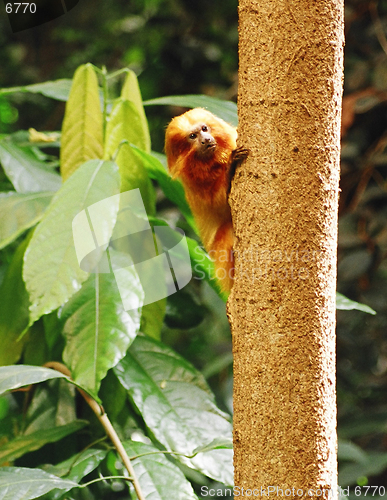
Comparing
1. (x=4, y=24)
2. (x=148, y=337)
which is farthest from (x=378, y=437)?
(x=4, y=24)

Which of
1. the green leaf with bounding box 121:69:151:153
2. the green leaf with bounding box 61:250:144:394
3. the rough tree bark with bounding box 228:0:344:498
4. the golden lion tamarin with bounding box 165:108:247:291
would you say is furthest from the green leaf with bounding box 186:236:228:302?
the rough tree bark with bounding box 228:0:344:498

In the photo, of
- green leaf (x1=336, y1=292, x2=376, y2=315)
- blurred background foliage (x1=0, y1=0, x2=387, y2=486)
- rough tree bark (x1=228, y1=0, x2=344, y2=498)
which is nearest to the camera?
rough tree bark (x1=228, y1=0, x2=344, y2=498)

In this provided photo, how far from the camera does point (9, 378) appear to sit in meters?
0.84

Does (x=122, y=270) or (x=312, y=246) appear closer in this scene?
(x=312, y=246)

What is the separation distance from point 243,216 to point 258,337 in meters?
0.17

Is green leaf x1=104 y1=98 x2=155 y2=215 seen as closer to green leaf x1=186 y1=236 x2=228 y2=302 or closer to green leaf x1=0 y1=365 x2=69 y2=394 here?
green leaf x1=186 y1=236 x2=228 y2=302

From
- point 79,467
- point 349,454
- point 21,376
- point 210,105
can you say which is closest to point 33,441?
point 79,467

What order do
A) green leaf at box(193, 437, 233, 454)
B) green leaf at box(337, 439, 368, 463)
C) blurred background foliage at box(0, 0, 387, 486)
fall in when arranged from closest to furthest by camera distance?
green leaf at box(193, 437, 233, 454) → green leaf at box(337, 439, 368, 463) → blurred background foliage at box(0, 0, 387, 486)

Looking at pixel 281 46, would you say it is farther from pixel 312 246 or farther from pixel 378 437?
pixel 378 437

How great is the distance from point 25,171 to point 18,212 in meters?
0.26

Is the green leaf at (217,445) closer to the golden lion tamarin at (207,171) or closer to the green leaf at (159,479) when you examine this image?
the green leaf at (159,479)

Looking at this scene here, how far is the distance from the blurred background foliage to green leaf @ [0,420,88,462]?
1.30ft

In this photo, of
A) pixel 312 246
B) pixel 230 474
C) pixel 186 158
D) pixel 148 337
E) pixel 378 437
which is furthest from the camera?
pixel 378 437

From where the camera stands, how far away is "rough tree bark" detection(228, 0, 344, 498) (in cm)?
68
